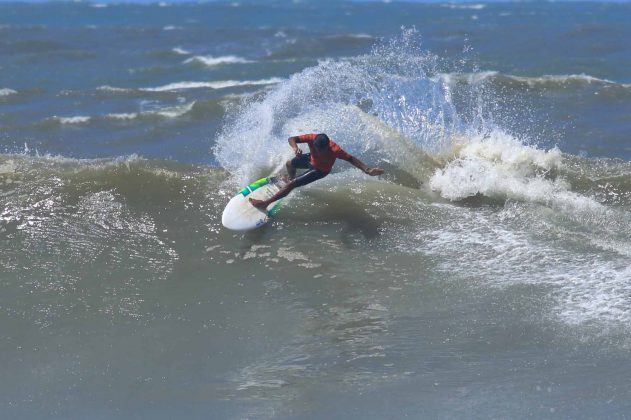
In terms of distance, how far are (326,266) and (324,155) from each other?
1.38 m

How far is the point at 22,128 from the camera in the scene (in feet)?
54.1

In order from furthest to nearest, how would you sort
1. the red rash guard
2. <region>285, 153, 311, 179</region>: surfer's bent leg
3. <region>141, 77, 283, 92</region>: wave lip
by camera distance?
<region>141, 77, 283, 92</region>: wave lip → <region>285, 153, 311, 179</region>: surfer's bent leg → the red rash guard

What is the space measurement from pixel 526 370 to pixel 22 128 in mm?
12618

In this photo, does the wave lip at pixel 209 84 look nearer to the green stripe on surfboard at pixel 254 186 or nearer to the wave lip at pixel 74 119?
the wave lip at pixel 74 119

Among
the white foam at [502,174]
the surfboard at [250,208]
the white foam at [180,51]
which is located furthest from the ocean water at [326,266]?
the white foam at [180,51]

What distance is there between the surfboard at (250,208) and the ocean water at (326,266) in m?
0.17

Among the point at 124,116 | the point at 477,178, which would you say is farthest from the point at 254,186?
the point at 124,116

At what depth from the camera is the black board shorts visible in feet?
32.4

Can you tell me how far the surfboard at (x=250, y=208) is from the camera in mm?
9812

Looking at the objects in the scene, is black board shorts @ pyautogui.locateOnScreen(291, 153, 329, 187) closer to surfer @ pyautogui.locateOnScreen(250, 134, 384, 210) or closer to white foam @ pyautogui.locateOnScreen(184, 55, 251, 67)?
surfer @ pyautogui.locateOnScreen(250, 134, 384, 210)

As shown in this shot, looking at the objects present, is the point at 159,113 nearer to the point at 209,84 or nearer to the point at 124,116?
the point at 124,116

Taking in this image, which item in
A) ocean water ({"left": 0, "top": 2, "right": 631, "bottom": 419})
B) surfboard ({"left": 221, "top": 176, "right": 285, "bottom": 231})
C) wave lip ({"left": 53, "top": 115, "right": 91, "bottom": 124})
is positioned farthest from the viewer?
wave lip ({"left": 53, "top": 115, "right": 91, "bottom": 124})

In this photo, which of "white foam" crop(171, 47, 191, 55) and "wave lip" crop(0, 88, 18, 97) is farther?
"white foam" crop(171, 47, 191, 55)

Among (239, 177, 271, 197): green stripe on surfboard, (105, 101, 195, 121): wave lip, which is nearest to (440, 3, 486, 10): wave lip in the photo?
(105, 101, 195, 121): wave lip
